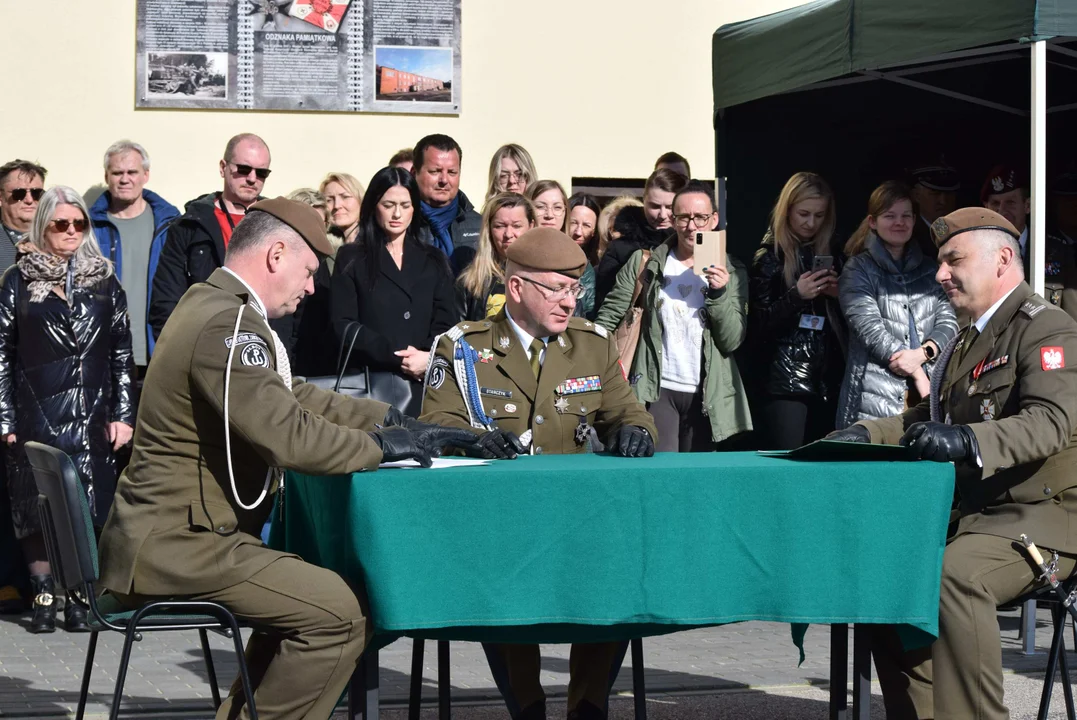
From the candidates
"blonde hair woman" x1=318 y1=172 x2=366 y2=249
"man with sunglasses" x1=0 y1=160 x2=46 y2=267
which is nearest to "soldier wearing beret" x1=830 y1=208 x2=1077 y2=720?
"blonde hair woman" x1=318 y1=172 x2=366 y2=249

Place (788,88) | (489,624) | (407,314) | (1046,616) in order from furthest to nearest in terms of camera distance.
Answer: (788,88) → (1046,616) → (407,314) → (489,624)

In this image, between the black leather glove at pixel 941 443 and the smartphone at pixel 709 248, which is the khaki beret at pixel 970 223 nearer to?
the black leather glove at pixel 941 443

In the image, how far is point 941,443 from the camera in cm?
405

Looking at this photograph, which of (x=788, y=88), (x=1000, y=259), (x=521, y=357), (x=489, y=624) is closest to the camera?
(x=489, y=624)

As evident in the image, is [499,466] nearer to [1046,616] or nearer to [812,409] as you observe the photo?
[812,409]

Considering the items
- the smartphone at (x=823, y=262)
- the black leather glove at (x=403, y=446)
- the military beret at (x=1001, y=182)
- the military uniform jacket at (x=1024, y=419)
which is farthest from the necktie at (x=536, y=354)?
the military beret at (x=1001, y=182)

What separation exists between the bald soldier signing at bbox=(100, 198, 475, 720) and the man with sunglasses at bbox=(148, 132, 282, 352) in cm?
292

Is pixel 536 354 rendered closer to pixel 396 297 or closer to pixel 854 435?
pixel 854 435

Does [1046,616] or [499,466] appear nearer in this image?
[499,466]

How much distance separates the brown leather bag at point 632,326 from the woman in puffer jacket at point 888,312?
3.21 ft

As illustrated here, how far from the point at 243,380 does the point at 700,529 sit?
126cm

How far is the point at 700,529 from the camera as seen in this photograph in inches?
153

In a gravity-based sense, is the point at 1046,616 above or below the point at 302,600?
below

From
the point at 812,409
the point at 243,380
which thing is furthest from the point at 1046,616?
the point at 243,380
